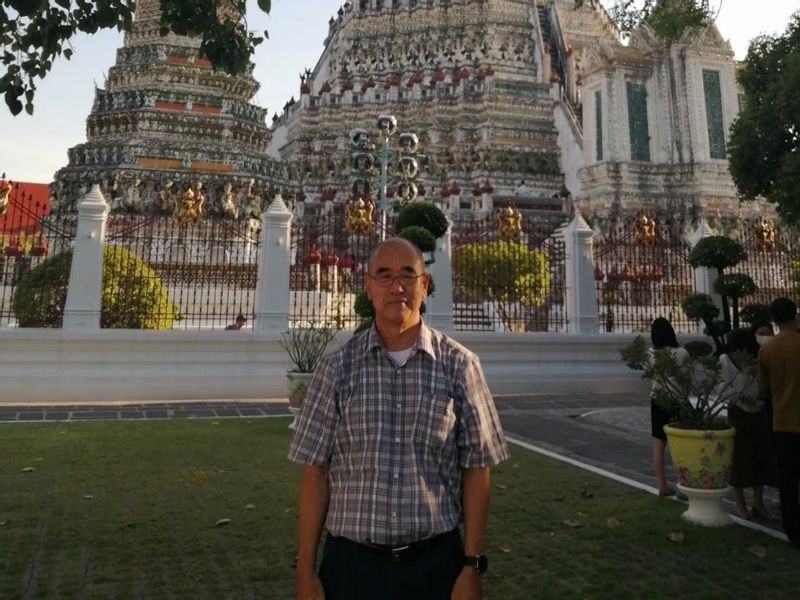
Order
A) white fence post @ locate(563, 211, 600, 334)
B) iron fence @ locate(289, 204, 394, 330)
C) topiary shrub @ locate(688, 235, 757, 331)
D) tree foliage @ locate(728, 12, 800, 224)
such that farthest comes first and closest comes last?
1. iron fence @ locate(289, 204, 394, 330)
2. white fence post @ locate(563, 211, 600, 334)
3. tree foliage @ locate(728, 12, 800, 224)
4. topiary shrub @ locate(688, 235, 757, 331)

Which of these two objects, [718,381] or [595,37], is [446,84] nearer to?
[595,37]

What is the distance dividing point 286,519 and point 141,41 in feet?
79.7

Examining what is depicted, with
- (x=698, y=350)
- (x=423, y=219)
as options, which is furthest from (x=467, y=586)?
(x=423, y=219)

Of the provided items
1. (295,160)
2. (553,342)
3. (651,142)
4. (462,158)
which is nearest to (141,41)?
(295,160)

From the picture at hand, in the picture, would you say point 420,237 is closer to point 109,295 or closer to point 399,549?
point 109,295

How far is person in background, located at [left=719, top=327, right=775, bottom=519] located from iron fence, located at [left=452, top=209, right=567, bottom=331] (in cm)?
738

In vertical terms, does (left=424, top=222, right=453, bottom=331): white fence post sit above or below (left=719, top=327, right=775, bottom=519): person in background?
above

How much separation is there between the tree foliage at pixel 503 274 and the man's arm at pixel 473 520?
10.3 m

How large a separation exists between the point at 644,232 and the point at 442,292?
4.77 m

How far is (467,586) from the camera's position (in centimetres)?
185

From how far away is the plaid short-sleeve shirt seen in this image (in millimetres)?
1873

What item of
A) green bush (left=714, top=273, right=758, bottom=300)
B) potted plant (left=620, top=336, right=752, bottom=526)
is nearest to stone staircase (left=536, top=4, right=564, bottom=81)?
green bush (left=714, top=273, right=758, bottom=300)

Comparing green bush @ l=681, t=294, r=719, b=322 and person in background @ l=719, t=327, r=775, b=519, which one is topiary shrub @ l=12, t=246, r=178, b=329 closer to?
green bush @ l=681, t=294, r=719, b=322

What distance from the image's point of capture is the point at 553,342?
39.5 ft
